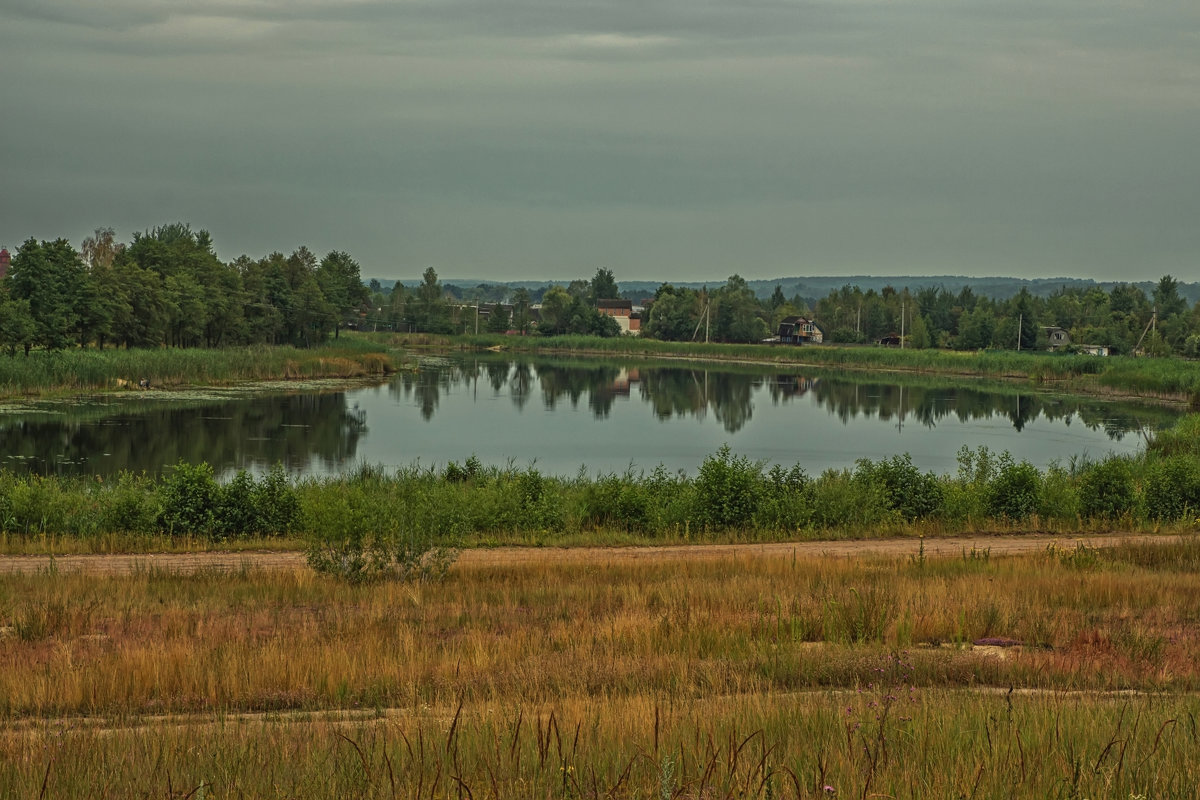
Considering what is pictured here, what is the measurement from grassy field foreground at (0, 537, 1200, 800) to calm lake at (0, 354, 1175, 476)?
19.9 meters

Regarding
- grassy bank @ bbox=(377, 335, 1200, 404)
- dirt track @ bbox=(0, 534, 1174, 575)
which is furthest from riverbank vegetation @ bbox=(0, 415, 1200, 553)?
grassy bank @ bbox=(377, 335, 1200, 404)

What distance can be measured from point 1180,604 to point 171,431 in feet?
118

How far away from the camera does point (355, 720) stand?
762cm

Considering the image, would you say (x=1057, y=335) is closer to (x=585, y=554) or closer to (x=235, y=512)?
(x=585, y=554)

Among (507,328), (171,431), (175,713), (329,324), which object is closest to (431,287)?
(507,328)

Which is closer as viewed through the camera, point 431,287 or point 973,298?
point 431,287

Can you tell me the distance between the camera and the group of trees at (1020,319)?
130 meters

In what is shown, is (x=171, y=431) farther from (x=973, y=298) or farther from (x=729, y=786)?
(x=973, y=298)

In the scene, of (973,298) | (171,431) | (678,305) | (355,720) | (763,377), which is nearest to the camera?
(355,720)

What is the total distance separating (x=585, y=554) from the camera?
18516mm

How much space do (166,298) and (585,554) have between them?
197 feet

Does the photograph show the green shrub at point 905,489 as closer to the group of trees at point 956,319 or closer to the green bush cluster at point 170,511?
the green bush cluster at point 170,511

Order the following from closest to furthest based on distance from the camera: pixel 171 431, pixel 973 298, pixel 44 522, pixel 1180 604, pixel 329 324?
pixel 1180 604, pixel 44 522, pixel 171 431, pixel 329 324, pixel 973 298

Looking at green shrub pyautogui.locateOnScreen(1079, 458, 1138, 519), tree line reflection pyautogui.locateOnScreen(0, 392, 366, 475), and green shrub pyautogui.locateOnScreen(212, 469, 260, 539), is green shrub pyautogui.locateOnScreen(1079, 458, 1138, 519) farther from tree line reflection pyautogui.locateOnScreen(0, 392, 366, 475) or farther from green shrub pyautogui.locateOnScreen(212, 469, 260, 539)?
tree line reflection pyautogui.locateOnScreen(0, 392, 366, 475)
